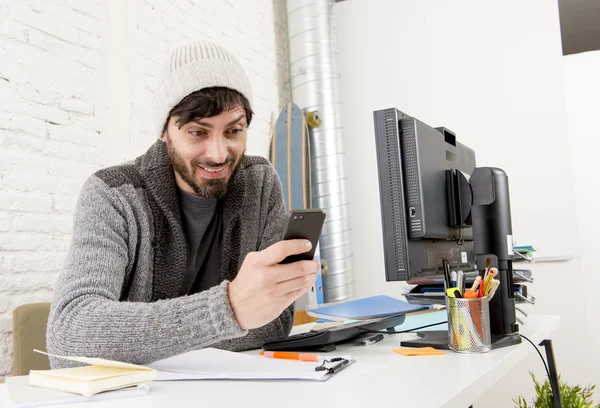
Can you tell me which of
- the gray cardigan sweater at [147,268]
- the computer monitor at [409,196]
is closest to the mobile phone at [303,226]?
the gray cardigan sweater at [147,268]

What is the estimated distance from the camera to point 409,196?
1.14m

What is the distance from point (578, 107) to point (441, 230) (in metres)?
2.74

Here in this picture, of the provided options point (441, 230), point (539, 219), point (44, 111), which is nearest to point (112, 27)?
point (44, 111)

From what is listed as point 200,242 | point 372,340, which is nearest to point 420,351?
point 372,340

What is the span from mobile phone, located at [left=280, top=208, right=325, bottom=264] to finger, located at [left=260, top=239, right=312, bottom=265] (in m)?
0.01

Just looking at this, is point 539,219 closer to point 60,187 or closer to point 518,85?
point 518,85

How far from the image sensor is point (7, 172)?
1856 millimetres

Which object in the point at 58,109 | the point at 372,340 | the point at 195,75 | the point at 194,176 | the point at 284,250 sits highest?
the point at 58,109

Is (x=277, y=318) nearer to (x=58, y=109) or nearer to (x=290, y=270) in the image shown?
(x=290, y=270)

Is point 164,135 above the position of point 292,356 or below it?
above

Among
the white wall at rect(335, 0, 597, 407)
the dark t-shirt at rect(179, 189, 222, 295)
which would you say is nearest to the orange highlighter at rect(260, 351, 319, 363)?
the dark t-shirt at rect(179, 189, 222, 295)

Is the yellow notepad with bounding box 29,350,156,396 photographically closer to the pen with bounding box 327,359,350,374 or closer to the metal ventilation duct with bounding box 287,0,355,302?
the pen with bounding box 327,359,350,374

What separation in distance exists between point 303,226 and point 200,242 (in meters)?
0.67

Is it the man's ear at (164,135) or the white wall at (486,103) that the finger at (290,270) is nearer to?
the man's ear at (164,135)
